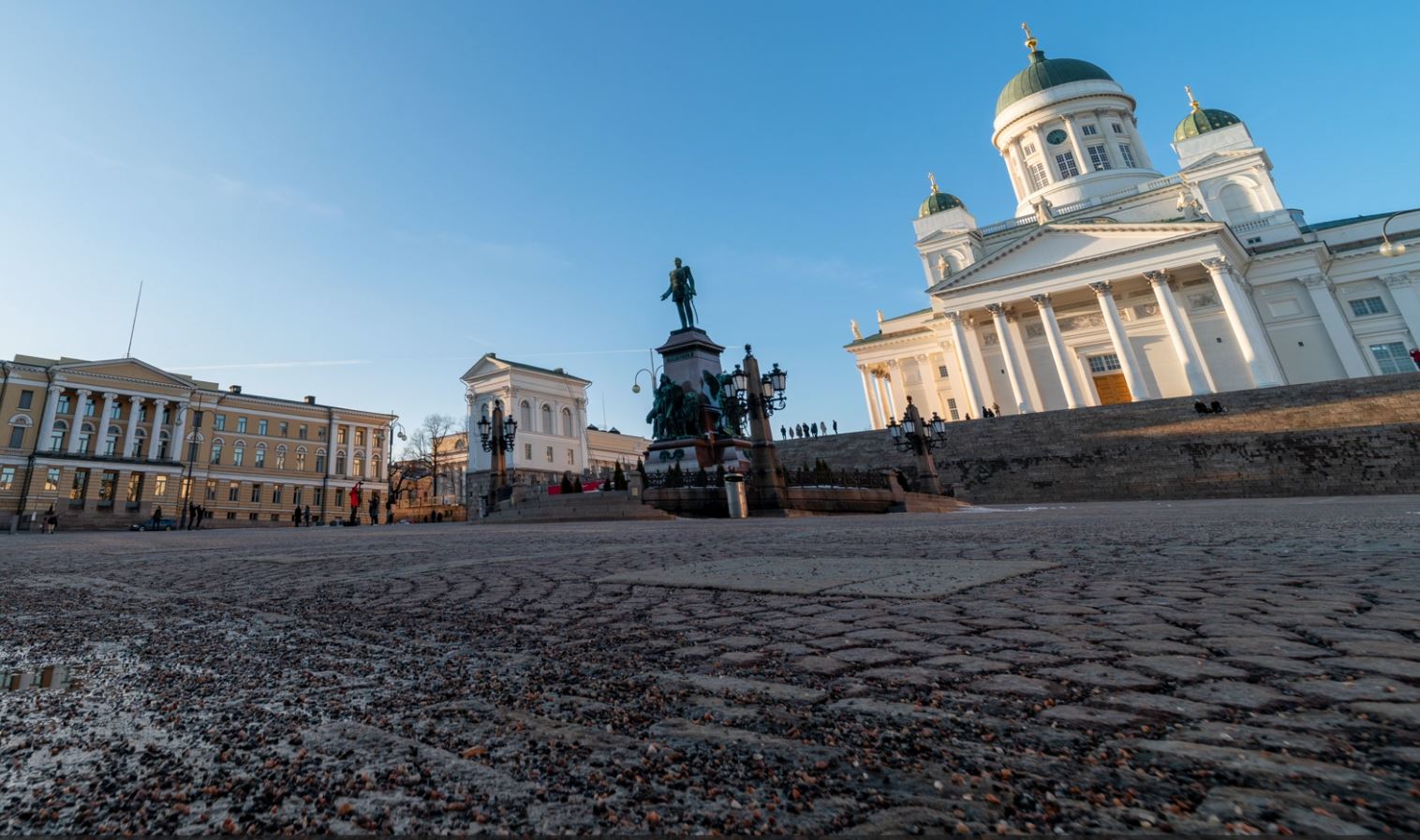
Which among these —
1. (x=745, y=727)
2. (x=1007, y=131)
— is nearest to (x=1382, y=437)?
(x=745, y=727)

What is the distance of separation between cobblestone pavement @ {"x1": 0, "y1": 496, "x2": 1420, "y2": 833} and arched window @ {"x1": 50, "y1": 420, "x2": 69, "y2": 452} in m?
65.1

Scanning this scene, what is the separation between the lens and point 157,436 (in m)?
51.9

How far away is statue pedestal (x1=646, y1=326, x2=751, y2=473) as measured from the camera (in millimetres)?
21109

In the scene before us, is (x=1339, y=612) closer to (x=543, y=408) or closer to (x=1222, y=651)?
(x=1222, y=651)

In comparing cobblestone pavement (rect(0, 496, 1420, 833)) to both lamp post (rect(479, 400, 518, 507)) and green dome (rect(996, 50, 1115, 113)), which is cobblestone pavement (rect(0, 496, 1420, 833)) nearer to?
lamp post (rect(479, 400, 518, 507))

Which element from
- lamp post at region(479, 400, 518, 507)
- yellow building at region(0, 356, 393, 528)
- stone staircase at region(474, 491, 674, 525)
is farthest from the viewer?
yellow building at region(0, 356, 393, 528)

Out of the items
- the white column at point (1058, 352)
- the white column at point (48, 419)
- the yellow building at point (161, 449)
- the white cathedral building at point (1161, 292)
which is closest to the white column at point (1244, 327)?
the white cathedral building at point (1161, 292)

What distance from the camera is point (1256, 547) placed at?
4.35m

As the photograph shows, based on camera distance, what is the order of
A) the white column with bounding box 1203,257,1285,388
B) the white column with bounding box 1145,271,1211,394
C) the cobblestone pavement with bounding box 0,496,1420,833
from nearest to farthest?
1. the cobblestone pavement with bounding box 0,496,1420,833
2. the white column with bounding box 1203,257,1285,388
3. the white column with bounding box 1145,271,1211,394

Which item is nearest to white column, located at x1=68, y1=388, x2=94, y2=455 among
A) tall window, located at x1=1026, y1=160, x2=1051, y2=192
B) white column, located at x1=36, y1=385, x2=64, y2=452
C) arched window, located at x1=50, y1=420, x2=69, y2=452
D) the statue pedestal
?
arched window, located at x1=50, y1=420, x2=69, y2=452

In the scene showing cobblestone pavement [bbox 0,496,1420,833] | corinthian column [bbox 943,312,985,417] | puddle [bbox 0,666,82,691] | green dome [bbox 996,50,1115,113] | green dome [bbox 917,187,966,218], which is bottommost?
cobblestone pavement [bbox 0,496,1420,833]

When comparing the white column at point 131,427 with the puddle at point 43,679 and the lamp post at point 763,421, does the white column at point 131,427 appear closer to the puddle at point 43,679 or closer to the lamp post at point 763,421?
the lamp post at point 763,421

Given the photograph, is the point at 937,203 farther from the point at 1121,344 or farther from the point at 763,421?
the point at 763,421

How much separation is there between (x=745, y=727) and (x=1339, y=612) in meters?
2.34
